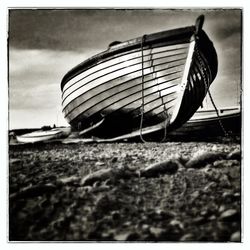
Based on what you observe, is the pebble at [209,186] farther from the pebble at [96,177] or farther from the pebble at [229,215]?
the pebble at [96,177]

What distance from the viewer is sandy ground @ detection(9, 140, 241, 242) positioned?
207cm

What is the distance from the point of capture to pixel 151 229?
2.06 meters

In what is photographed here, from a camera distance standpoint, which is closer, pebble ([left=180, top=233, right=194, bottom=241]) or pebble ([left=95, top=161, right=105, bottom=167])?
pebble ([left=180, top=233, right=194, bottom=241])

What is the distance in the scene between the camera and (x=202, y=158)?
2260 mm

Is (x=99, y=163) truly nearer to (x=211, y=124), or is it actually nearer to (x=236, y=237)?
(x=211, y=124)

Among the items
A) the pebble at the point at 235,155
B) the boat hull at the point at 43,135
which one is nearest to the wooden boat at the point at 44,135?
the boat hull at the point at 43,135

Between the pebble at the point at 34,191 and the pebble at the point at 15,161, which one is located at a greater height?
the pebble at the point at 15,161

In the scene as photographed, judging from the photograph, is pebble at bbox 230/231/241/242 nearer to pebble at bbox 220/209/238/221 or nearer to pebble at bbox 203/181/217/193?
pebble at bbox 220/209/238/221

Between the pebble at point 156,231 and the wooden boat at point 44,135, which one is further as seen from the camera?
the wooden boat at point 44,135

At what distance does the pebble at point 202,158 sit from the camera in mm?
2240

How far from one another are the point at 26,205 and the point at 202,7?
161 centimetres

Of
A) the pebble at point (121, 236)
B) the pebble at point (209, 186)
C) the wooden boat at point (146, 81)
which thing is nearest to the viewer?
the pebble at point (121, 236)

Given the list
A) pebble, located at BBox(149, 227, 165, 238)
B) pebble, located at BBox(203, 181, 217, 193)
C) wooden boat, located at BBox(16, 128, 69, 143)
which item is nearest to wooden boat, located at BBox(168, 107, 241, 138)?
pebble, located at BBox(203, 181, 217, 193)
